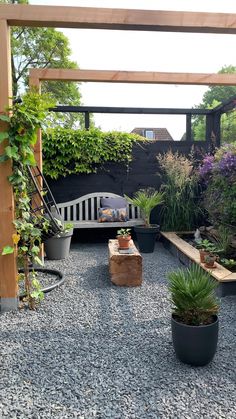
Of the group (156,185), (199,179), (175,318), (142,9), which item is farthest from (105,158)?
(175,318)

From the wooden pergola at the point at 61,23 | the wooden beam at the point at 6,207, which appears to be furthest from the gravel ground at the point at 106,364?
the wooden pergola at the point at 61,23

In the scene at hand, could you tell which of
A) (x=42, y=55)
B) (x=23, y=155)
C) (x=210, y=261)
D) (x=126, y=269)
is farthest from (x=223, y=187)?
(x=42, y=55)

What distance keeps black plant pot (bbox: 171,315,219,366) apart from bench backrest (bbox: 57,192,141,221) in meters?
3.21

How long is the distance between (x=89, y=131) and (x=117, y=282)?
104 inches

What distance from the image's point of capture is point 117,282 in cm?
295

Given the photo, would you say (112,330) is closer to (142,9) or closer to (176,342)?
(176,342)

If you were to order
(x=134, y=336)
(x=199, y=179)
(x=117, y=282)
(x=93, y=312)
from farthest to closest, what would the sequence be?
(x=199, y=179) < (x=117, y=282) < (x=93, y=312) < (x=134, y=336)

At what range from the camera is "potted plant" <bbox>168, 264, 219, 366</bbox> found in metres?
1.64

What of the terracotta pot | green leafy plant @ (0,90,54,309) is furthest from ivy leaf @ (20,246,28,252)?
the terracotta pot

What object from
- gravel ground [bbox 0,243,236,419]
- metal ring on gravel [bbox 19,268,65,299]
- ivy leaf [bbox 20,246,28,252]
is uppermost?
ivy leaf [bbox 20,246,28,252]

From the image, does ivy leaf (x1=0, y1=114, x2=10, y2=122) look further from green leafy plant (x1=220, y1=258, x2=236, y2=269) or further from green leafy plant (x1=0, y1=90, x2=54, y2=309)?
green leafy plant (x1=220, y1=258, x2=236, y2=269)

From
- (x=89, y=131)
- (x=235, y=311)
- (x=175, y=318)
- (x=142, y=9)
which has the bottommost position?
(x=235, y=311)

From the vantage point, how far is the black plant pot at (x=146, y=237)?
4148 millimetres

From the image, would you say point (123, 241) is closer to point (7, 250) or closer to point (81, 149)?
point (7, 250)
